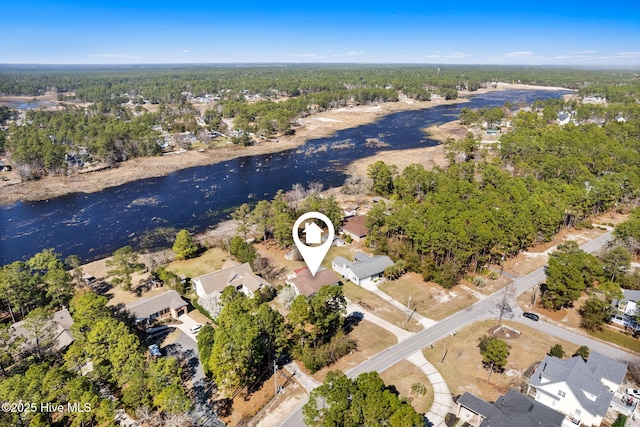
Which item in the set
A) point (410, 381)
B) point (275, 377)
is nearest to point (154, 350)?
point (275, 377)

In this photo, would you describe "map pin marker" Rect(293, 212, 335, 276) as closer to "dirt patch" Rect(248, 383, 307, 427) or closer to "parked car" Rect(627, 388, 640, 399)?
"dirt patch" Rect(248, 383, 307, 427)

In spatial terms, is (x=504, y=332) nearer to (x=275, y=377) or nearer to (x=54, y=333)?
(x=275, y=377)

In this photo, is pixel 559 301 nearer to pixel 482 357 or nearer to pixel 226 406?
pixel 482 357

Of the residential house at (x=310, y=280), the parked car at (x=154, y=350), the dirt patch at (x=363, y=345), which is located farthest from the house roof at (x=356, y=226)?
the parked car at (x=154, y=350)

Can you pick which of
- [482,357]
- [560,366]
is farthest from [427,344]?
[560,366]

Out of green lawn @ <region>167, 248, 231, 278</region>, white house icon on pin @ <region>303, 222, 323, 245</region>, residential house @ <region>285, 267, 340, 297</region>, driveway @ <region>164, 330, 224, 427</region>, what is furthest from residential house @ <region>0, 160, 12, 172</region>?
residential house @ <region>285, 267, 340, 297</region>

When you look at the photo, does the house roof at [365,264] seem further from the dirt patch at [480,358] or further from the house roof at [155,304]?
the house roof at [155,304]
